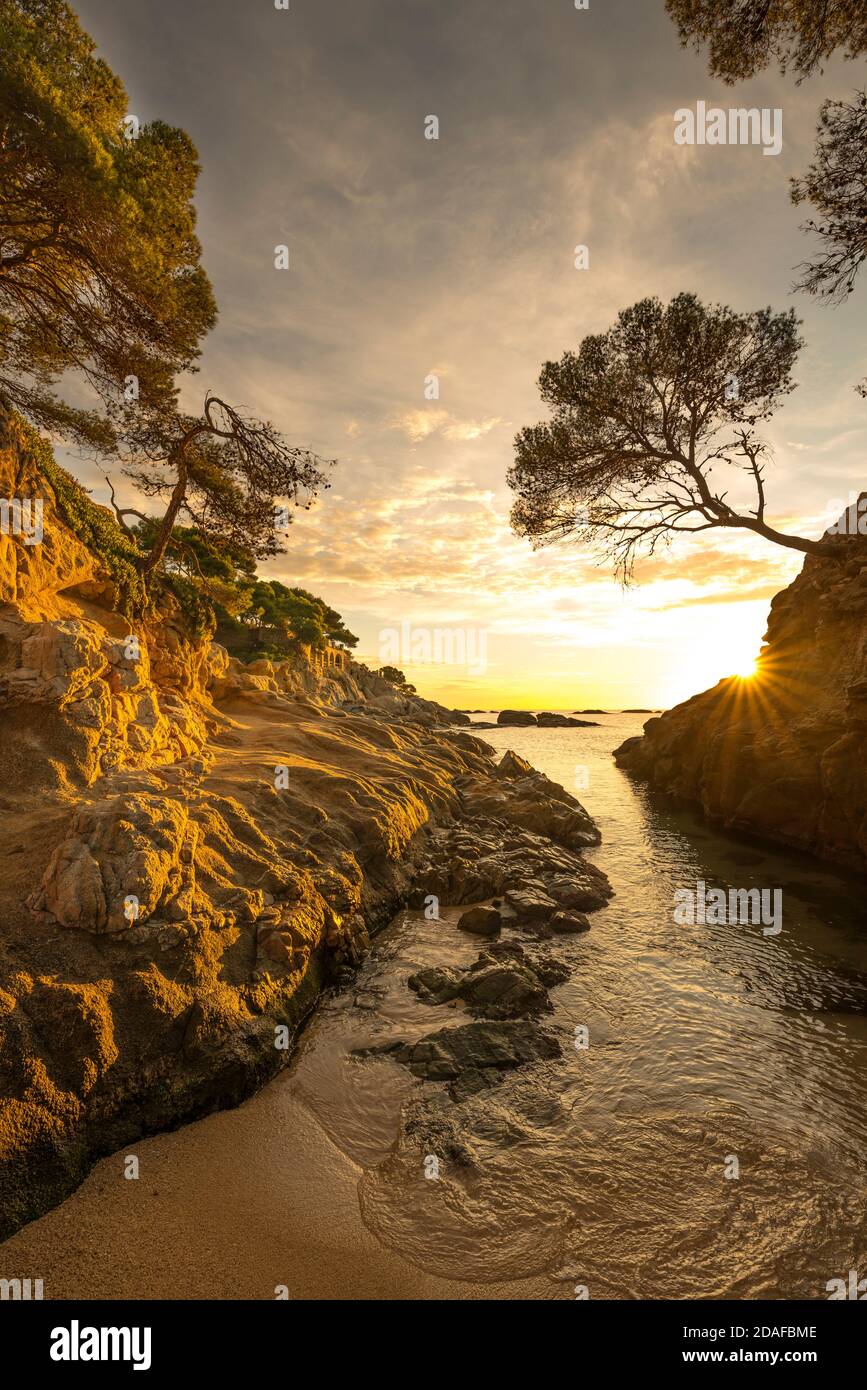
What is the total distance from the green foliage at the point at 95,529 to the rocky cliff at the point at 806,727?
21767 millimetres

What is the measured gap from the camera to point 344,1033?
8359 mm

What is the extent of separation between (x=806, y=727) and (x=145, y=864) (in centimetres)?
2165

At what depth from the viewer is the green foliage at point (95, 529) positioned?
40.8 feet

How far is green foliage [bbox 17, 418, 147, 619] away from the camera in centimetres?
1245

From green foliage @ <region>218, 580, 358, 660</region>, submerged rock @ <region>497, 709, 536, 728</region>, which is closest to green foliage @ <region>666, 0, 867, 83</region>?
green foliage @ <region>218, 580, 358, 660</region>

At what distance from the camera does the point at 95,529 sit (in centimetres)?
1355

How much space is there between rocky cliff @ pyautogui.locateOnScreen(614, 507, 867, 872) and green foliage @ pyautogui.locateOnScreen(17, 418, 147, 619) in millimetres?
21767

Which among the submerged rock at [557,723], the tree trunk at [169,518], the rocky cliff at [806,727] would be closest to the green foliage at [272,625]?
the tree trunk at [169,518]

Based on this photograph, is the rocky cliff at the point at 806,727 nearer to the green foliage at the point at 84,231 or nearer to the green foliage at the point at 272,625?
the green foliage at the point at 84,231

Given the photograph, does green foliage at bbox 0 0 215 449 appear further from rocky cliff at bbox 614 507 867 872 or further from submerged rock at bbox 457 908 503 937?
rocky cliff at bbox 614 507 867 872

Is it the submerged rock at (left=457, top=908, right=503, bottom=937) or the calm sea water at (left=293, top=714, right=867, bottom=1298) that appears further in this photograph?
the submerged rock at (left=457, top=908, right=503, bottom=937)

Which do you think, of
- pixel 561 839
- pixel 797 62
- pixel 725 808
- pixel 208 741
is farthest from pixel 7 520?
pixel 725 808
